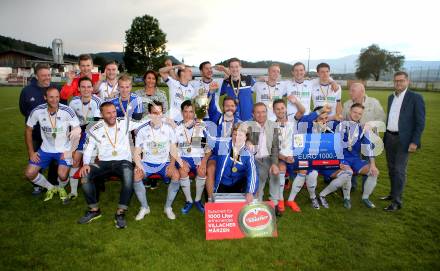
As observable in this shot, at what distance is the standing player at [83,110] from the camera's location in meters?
5.91

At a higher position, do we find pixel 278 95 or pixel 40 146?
pixel 278 95

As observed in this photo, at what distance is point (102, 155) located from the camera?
207 inches

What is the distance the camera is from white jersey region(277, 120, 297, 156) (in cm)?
577

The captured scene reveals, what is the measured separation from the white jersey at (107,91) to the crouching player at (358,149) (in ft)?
15.2

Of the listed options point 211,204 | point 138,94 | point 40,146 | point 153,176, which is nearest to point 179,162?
point 153,176

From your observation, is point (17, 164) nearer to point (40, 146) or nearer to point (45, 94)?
point (40, 146)

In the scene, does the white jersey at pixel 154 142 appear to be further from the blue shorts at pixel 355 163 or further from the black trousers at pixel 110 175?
the blue shorts at pixel 355 163

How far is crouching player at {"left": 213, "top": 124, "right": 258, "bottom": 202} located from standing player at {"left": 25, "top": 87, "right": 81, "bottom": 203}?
2.70 m

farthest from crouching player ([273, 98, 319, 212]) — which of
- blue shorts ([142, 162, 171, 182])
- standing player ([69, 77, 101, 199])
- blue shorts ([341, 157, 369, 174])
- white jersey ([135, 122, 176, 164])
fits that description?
standing player ([69, 77, 101, 199])

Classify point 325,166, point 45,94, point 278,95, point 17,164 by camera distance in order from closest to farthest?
point 325,166, point 45,94, point 278,95, point 17,164

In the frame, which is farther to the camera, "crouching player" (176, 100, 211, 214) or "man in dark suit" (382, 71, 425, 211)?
"crouching player" (176, 100, 211, 214)

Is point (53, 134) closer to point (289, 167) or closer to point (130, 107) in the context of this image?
point (130, 107)

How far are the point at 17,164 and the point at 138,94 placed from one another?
3974 mm

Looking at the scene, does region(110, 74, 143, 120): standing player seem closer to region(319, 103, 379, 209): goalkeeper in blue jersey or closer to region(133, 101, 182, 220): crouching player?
region(133, 101, 182, 220): crouching player
